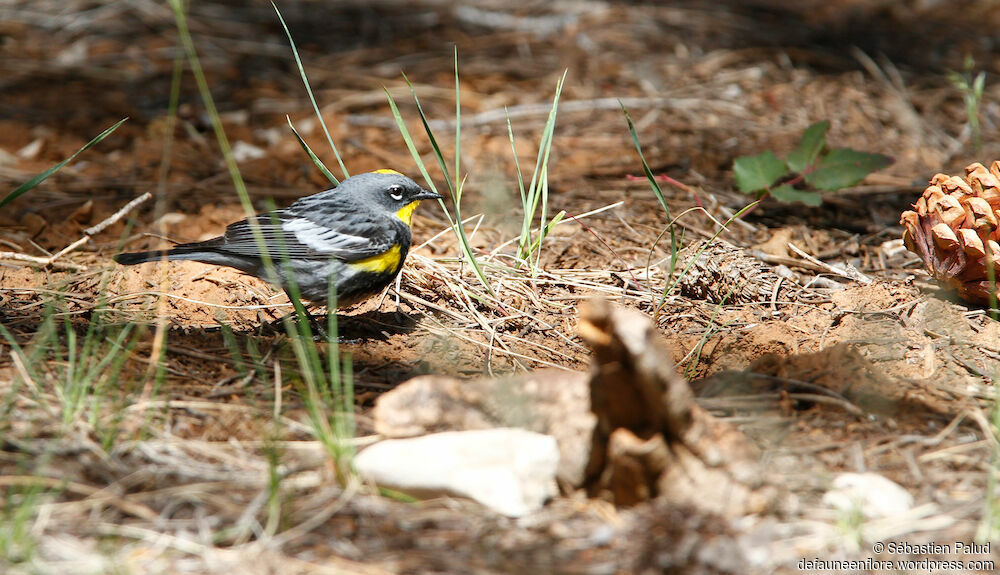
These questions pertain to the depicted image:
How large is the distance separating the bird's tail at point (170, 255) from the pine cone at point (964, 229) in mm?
3315

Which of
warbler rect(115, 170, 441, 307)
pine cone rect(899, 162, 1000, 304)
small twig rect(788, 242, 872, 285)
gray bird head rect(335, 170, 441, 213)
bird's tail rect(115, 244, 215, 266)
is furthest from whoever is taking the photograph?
gray bird head rect(335, 170, 441, 213)

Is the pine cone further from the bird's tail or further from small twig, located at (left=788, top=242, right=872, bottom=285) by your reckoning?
the bird's tail

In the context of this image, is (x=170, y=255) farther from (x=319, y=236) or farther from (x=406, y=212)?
(x=406, y=212)

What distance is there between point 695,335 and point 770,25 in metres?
5.13

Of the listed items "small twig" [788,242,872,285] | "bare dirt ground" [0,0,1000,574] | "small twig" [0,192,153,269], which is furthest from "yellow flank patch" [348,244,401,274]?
"small twig" [788,242,872,285]

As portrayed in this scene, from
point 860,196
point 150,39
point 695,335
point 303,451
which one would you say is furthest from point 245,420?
point 150,39

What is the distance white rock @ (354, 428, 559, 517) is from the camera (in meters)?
2.33

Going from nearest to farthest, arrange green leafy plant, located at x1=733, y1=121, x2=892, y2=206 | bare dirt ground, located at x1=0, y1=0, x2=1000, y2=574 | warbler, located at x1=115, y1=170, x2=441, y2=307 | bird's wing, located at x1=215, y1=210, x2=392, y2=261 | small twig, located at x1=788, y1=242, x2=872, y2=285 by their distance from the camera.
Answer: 1. bare dirt ground, located at x1=0, y1=0, x2=1000, y2=574
2. warbler, located at x1=115, y1=170, x2=441, y2=307
3. bird's wing, located at x1=215, y1=210, x2=392, y2=261
4. small twig, located at x1=788, y1=242, x2=872, y2=285
5. green leafy plant, located at x1=733, y1=121, x2=892, y2=206

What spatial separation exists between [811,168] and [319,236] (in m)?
2.71

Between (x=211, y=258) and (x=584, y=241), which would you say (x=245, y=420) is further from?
(x=584, y=241)

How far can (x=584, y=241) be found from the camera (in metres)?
4.64

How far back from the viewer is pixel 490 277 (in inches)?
165

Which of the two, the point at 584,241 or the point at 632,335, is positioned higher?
the point at 632,335

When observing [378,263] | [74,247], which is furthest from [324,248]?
[74,247]
